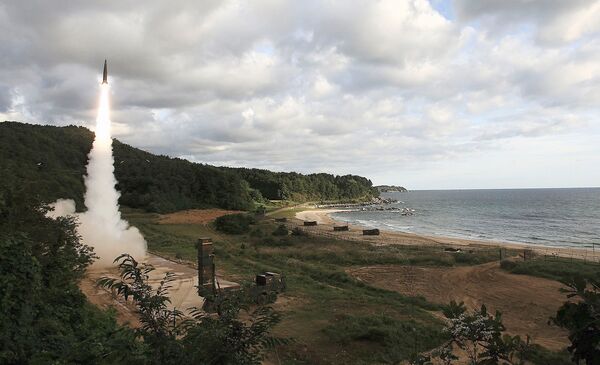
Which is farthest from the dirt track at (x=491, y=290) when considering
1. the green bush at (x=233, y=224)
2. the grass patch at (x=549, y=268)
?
the green bush at (x=233, y=224)

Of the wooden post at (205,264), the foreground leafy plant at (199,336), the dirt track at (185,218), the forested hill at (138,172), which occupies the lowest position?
the dirt track at (185,218)

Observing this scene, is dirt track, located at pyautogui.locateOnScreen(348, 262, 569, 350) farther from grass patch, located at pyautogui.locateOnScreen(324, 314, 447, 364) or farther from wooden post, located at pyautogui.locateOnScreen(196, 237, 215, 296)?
wooden post, located at pyautogui.locateOnScreen(196, 237, 215, 296)

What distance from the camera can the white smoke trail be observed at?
27.5m

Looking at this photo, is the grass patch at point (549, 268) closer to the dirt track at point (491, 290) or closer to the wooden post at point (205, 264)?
the dirt track at point (491, 290)

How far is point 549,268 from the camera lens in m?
32.1

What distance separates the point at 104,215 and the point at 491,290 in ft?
89.5

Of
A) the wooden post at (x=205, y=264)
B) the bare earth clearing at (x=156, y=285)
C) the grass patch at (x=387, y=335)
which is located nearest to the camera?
the grass patch at (x=387, y=335)

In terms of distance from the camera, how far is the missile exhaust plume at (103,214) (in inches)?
1080

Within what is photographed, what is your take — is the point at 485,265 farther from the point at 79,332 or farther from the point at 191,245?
the point at 79,332

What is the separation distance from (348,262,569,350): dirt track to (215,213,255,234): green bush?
28056 millimetres

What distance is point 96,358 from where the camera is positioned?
740 cm

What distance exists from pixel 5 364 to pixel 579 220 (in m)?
106

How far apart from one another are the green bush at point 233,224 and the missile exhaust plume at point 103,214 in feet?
88.1

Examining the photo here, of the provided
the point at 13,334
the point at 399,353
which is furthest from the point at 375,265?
the point at 13,334
